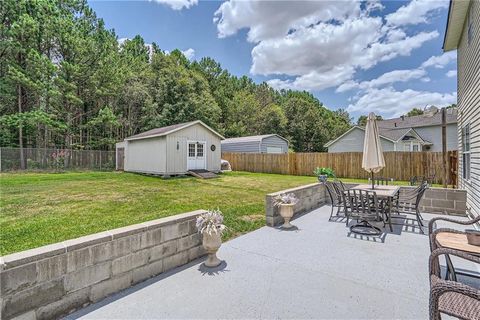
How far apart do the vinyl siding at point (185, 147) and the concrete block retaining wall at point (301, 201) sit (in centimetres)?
958

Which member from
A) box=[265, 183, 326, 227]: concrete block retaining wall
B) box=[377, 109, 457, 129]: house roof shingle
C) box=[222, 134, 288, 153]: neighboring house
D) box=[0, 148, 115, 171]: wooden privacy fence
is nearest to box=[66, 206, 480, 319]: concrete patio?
box=[265, 183, 326, 227]: concrete block retaining wall

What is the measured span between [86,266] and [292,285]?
2193 mm

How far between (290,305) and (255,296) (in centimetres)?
37

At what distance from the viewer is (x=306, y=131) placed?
34.2 metres

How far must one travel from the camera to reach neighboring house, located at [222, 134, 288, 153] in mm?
22125

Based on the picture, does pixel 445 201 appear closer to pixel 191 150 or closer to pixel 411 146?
pixel 191 150

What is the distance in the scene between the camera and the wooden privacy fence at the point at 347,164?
12.4 meters

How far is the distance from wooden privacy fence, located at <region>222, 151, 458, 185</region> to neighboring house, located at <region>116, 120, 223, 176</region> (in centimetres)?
419

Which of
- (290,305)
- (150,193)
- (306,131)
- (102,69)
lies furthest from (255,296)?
(306,131)

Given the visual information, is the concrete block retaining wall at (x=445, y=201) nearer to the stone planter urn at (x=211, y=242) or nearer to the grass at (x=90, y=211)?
the grass at (x=90, y=211)

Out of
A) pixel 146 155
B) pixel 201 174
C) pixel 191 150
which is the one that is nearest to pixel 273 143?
pixel 191 150

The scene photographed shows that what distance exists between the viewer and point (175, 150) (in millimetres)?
14797

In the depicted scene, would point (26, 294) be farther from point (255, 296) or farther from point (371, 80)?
point (371, 80)

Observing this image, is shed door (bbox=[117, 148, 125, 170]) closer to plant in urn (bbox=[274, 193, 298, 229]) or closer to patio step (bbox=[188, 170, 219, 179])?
patio step (bbox=[188, 170, 219, 179])
